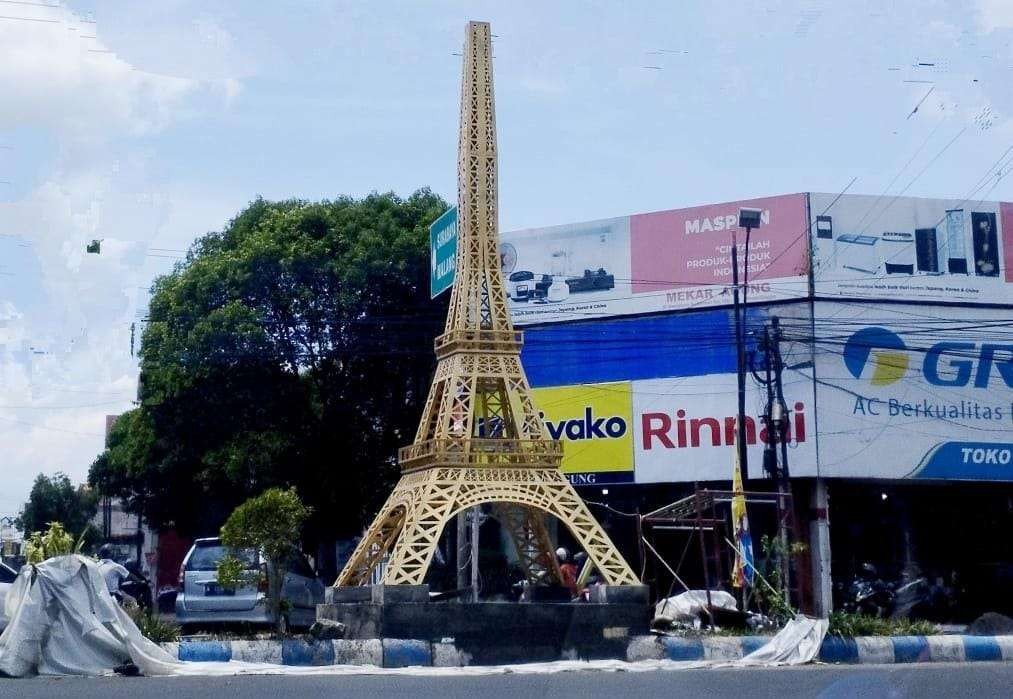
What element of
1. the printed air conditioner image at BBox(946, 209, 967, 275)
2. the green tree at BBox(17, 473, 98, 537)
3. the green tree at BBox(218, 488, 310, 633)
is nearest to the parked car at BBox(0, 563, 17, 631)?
the green tree at BBox(218, 488, 310, 633)

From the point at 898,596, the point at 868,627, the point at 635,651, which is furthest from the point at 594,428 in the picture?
the point at 635,651

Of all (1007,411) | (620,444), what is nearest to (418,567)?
(620,444)

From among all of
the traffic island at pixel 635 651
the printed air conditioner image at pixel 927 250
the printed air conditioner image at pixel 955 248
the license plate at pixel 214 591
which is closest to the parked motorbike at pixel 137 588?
the license plate at pixel 214 591

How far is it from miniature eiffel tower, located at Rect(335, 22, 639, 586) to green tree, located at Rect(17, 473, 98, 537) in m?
51.1

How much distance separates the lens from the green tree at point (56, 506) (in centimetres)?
6938

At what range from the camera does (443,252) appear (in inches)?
1160

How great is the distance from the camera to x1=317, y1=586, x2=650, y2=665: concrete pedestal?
17.0m

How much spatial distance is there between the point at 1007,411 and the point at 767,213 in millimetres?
6969

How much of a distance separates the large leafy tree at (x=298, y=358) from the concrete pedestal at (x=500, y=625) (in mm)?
14489

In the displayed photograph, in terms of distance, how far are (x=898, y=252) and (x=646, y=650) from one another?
52.2 feet

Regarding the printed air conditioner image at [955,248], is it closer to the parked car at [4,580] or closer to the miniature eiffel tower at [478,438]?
the miniature eiffel tower at [478,438]

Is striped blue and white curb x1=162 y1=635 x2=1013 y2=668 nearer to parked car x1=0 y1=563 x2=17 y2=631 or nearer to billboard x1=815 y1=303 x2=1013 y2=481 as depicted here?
parked car x1=0 y1=563 x2=17 y2=631

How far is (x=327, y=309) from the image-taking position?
1287 inches

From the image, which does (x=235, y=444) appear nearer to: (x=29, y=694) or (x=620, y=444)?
(x=620, y=444)
